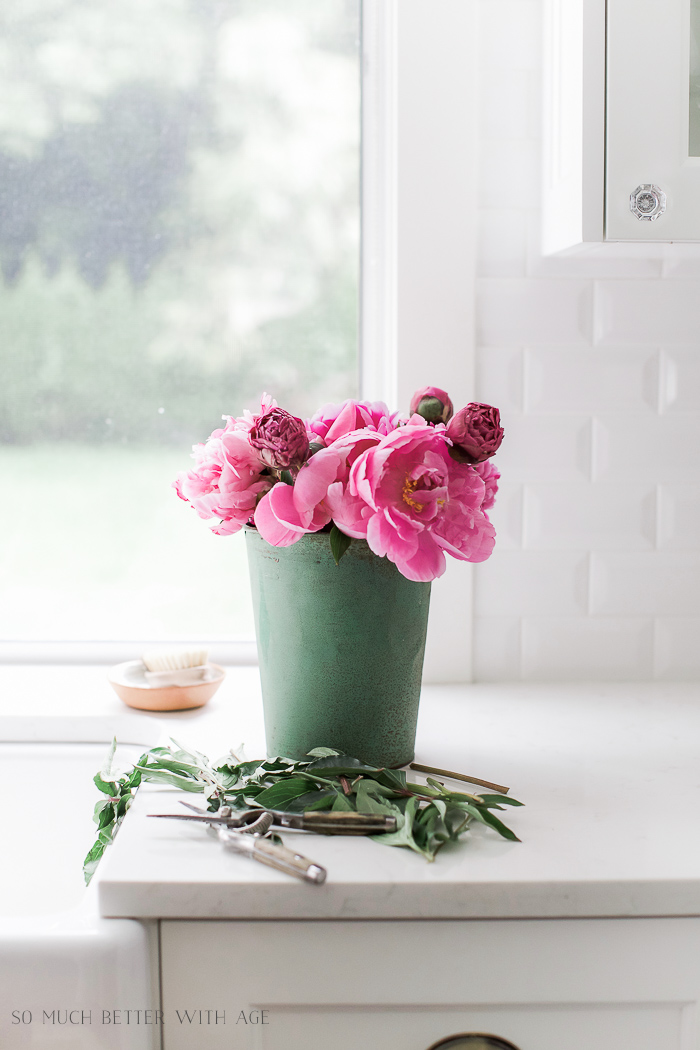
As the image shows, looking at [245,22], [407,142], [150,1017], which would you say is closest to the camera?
[150,1017]

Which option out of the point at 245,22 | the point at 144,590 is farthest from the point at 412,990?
the point at 245,22

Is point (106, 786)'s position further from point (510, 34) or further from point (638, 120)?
point (510, 34)

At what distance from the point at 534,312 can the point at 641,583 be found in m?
0.45

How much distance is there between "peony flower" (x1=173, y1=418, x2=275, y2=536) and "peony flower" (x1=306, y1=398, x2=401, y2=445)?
0.24 ft

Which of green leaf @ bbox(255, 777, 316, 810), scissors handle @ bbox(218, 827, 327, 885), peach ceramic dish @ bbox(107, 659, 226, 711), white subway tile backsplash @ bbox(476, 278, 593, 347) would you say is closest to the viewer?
scissors handle @ bbox(218, 827, 327, 885)

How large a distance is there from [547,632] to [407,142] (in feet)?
2.50

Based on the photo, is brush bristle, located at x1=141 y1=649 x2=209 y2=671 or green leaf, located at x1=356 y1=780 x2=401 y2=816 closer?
green leaf, located at x1=356 y1=780 x2=401 y2=816

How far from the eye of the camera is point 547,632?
127 cm

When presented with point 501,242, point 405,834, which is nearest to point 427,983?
point 405,834

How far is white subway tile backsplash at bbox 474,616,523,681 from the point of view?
49.7 inches

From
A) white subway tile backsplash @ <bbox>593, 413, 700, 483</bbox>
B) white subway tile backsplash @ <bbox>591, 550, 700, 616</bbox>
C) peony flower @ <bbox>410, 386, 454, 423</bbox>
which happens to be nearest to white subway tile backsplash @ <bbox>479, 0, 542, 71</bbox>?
white subway tile backsplash @ <bbox>593, 413, 700, 483</bbox>

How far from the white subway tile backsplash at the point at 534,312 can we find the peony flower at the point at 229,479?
0.55 metres

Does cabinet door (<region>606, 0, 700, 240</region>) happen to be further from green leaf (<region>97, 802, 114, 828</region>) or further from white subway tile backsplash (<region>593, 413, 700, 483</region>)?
green leaf (<region>97, 802, 114, 828</region>)

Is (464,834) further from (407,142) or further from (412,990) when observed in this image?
(407,142)
